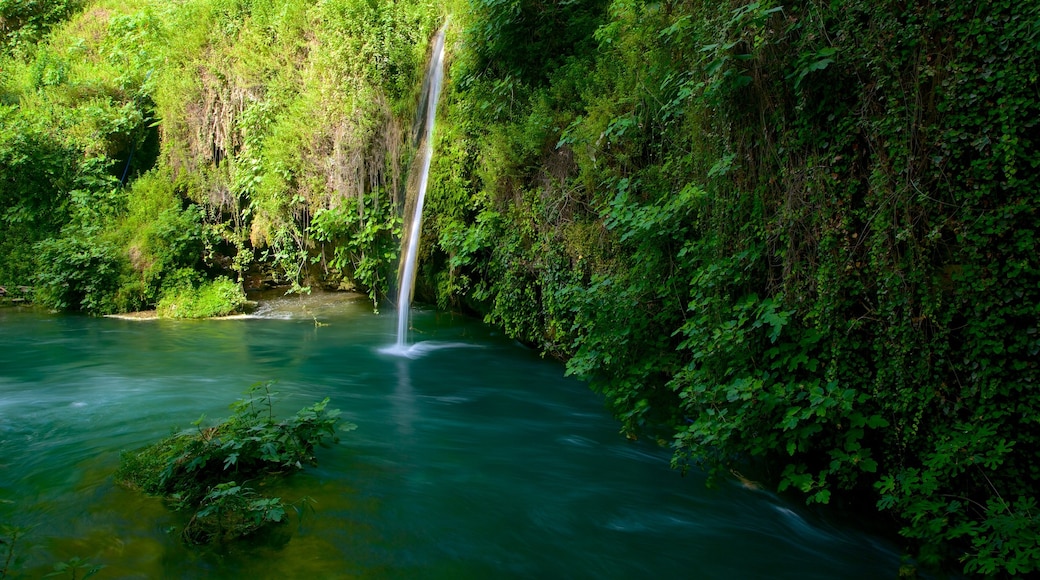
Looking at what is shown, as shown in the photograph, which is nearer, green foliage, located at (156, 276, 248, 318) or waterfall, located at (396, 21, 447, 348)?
waterfall, located at (396, 21, 447, 348)

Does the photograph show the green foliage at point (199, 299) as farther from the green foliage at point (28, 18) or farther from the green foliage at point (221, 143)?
the green foliage at point (28, 18)

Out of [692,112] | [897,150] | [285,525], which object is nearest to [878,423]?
[897,150]

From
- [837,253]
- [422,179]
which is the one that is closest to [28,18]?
[422,179]

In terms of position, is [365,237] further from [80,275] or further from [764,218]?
[764,218]

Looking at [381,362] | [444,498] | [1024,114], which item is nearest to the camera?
[1024,114]

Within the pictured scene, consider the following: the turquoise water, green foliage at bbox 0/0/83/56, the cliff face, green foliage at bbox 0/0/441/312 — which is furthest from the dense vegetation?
green foliage at bbox 0/0/83/56

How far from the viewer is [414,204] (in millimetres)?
9906

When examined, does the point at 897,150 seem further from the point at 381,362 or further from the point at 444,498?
the point at 381,362

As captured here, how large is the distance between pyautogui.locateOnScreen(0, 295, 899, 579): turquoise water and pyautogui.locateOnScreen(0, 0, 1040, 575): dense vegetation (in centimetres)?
42

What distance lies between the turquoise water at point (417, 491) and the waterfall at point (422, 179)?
172 centimetres

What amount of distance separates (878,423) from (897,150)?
143 centimetres

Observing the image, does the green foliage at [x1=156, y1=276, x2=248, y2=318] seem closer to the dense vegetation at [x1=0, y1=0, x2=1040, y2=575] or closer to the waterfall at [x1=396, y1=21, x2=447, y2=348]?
the dense vegetation at [x1=0, y1=0, x2=1040, y2=575]

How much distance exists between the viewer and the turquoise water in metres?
3.87

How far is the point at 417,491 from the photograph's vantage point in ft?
15.6
